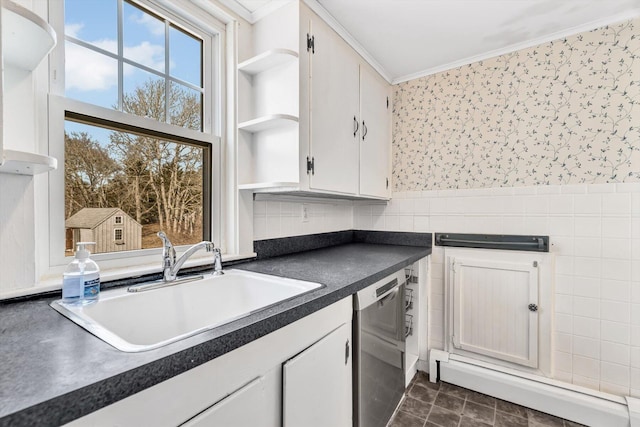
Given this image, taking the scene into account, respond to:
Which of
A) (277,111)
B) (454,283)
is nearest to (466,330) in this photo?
(454,283)

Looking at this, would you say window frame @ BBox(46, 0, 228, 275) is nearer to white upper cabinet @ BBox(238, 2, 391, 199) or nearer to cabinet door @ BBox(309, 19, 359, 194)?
white upper cabinet @ BBox(238, 2, 391, 199)

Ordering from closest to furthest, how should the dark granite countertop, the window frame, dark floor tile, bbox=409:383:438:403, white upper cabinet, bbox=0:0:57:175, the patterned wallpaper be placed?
the dark granite countertop
white upper cabinet, bbox=0:0:57:175
the window frame
the patterned wallpaper
dark floor tile, bbox=409:383:438:403

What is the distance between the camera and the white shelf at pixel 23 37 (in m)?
0.73

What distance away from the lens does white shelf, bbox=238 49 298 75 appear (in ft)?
4.58

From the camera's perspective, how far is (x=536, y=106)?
188 cm

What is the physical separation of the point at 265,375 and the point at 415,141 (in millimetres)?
2052

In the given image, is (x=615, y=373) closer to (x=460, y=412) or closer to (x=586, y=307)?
(x=586, y=307)

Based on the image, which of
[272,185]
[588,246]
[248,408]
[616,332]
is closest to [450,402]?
[616,332]

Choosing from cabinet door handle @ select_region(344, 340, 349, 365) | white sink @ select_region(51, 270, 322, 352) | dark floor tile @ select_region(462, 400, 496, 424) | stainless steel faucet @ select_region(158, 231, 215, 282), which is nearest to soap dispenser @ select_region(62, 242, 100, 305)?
white sink @ select_region(51, 270, 322, 352)

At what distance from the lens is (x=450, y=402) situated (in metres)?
1.82

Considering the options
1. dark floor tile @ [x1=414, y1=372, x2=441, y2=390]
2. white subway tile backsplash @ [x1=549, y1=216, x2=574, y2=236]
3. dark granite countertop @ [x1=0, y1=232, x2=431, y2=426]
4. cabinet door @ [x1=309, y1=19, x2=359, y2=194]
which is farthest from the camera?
dark floor tile @ [x1=414, y1=372, x2=441, y2=390]

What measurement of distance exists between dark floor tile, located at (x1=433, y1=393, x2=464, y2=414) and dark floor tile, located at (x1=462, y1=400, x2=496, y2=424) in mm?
31

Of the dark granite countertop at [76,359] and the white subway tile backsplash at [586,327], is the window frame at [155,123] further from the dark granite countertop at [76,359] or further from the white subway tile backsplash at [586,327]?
the white subway tile backsplash at [586,327]

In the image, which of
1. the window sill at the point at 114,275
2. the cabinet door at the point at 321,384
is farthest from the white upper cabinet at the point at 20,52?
the cabinet door at the point at 321,384
